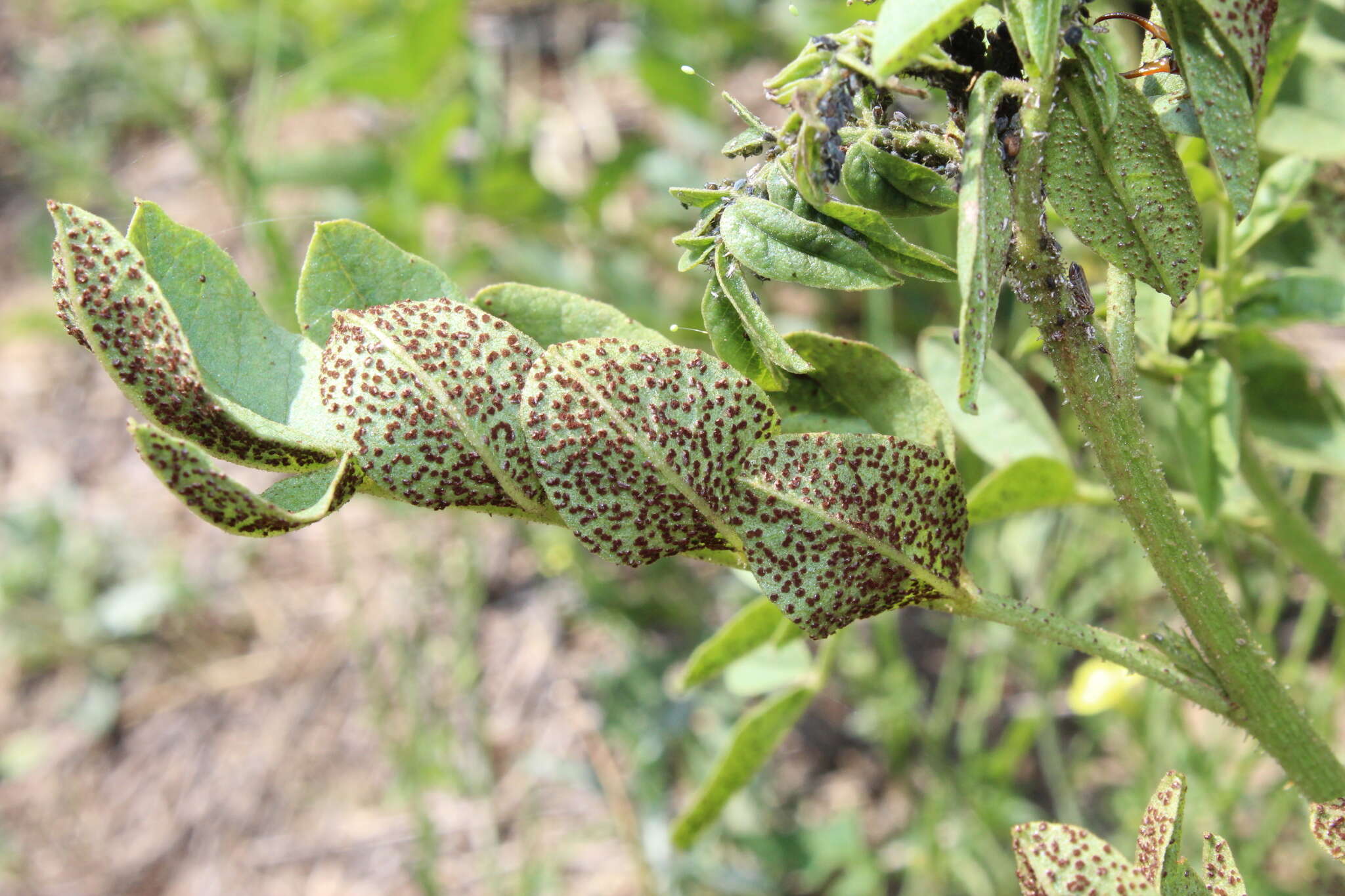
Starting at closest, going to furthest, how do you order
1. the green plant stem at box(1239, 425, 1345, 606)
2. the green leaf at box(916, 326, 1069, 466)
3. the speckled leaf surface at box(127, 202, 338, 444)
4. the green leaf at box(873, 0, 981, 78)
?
the green leaf at box(873, 0, 981, 78) < the speckled leaf surface at box(127, 202, 338, 444) < the green plant stem at box(1239, 425, 1345, 606) < the green leaf at box(916, 326, 1069, 466)

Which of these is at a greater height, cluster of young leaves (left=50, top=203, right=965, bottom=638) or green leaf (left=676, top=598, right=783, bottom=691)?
cluster of young leaves (left=50, top=203, right=965, bottom=638)

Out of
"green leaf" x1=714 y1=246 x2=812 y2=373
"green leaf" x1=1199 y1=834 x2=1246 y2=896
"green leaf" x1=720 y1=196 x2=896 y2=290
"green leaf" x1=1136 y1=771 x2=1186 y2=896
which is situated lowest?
"green leaf" x1=1199 y1=834 x2=1246 y2=896

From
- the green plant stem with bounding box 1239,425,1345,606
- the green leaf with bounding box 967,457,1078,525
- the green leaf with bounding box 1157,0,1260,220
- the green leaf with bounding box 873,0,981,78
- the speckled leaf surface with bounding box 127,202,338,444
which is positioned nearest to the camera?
the green leaf with bounding box 873,0,981,78

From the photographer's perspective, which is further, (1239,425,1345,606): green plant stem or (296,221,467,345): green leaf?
(1239,425,1345,606): green plant stem

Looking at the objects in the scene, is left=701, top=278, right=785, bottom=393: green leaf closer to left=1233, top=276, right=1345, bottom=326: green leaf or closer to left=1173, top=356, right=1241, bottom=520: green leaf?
left=1173, top=356, right=1241, bottom=520: green leaf

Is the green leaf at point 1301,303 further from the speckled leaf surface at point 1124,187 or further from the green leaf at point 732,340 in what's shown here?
the green leaf at point 732,340

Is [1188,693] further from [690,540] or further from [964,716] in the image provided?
[964,716]

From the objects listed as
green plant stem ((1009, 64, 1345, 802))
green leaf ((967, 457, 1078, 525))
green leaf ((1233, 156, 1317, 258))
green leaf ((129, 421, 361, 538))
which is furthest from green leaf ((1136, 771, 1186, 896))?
green leaf ((1233, 156, 1317, 258))
